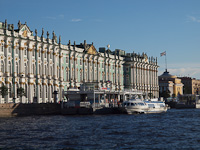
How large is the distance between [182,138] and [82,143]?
336 inches

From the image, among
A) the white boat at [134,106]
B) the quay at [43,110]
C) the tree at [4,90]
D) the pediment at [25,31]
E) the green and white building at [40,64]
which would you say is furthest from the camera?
the pediment at [25,31]

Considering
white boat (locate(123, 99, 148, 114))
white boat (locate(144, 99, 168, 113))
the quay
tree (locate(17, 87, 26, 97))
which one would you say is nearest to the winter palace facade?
tree (locate(17, 87, 26, 97))

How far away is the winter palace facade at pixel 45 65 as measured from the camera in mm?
82188

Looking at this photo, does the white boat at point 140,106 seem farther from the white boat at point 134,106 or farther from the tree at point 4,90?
the tree at point 4,90

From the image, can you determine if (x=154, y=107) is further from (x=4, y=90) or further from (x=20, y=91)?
(x=4, y=90)

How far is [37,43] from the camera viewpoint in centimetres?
9000

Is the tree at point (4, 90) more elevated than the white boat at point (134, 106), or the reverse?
the tree at point (4, 90)

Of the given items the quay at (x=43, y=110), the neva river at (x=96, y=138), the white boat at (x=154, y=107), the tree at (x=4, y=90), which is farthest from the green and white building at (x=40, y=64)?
the neva river at (x=96, y=138)

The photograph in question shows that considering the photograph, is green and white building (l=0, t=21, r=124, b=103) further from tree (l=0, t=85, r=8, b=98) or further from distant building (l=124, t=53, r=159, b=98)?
distant building (l=124, t=53, r=159, b=98)

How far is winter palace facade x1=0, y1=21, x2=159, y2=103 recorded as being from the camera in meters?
82.2

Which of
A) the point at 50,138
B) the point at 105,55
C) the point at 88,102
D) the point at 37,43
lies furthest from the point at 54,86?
the point at 50,138

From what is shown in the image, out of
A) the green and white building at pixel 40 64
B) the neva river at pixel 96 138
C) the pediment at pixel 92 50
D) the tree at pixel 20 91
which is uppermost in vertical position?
the pediment at pixel 92 50

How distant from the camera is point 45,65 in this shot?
9388cm

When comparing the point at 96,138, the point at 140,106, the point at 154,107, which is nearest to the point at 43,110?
the point at 140,106
